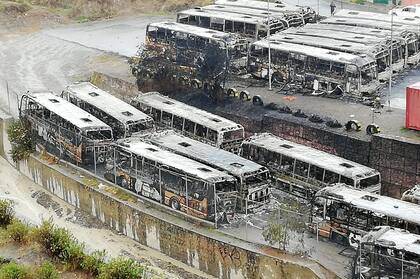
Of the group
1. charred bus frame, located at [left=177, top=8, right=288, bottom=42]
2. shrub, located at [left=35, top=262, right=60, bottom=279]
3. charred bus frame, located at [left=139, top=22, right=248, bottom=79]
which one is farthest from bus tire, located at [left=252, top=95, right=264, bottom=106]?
shrub, located at [left=35, top=262, right=60, bottom=279]

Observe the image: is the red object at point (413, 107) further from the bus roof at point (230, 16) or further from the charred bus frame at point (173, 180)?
the bus roof at point (230, 16)

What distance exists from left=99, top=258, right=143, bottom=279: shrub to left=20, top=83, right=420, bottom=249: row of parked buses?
17.8 feet

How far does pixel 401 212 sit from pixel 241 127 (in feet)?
35.7

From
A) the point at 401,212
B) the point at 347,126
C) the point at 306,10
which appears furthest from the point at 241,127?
the point at 306,10

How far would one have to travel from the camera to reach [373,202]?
97.7ft

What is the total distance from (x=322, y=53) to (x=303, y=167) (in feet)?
35.9

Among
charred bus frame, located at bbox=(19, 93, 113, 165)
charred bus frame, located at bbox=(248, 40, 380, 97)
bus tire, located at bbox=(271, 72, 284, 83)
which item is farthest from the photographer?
bus tire, located at bbox=(271, 72, 284, 83)

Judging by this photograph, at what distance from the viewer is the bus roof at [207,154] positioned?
3300cm

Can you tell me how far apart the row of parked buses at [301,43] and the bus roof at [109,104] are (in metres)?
4.15

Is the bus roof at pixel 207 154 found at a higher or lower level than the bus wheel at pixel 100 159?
higher

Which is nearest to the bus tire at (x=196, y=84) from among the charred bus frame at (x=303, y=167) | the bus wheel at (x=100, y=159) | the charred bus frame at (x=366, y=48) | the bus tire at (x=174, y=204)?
the charred bus frame at (x=366, y=48)

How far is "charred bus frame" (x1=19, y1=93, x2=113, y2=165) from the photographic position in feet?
124

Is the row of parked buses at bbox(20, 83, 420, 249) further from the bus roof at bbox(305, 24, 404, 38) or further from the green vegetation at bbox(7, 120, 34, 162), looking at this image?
the bus roof at bbox(305, 24, 404, 38)

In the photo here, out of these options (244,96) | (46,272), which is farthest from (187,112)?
(46,272)
